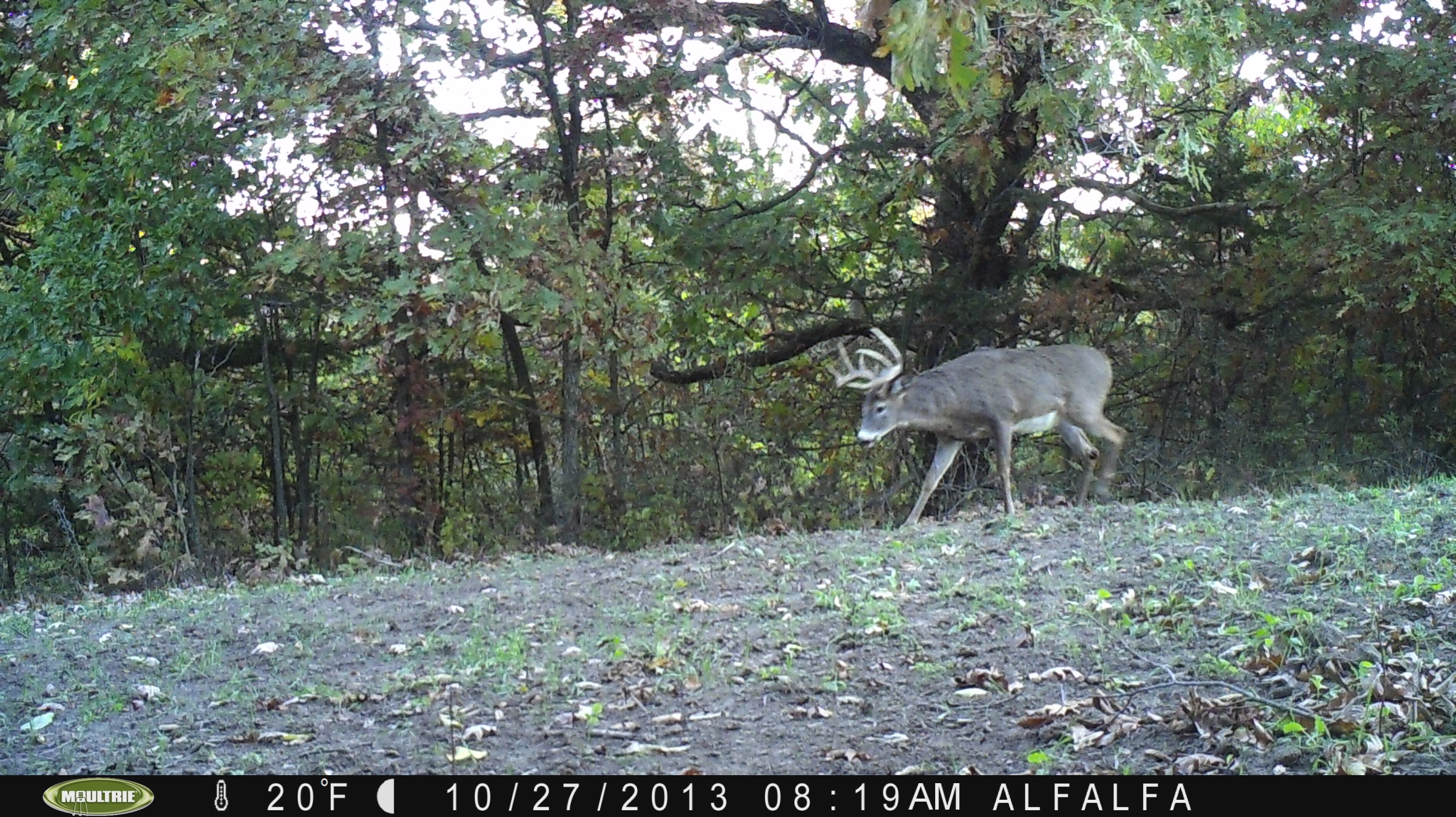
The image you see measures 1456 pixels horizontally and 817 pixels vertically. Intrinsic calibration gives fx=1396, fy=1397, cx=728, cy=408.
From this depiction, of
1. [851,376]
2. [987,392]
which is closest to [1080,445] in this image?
[987,392]

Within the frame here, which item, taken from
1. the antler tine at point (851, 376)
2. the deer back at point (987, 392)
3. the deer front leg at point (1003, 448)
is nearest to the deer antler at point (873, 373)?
the antler tine at point (851, 376)

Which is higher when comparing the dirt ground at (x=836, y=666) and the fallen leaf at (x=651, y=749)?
the dirt ground at (x=836, y=666)

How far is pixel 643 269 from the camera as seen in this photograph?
52.3 ft

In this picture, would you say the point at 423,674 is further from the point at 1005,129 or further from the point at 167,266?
→ the point at 1005,129

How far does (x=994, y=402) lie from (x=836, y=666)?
6.00 metres

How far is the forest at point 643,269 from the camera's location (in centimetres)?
1174

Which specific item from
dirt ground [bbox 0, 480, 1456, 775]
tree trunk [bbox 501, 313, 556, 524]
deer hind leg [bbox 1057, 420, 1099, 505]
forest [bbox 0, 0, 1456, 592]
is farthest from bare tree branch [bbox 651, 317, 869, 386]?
dirt ground [bbox 0, 480, 1456, 775]

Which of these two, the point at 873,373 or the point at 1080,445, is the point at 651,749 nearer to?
the point at 873,373
